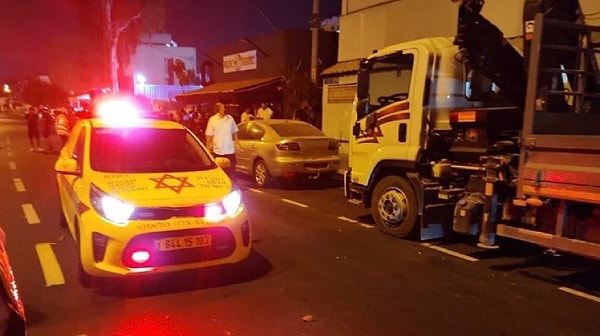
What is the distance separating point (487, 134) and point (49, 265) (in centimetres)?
521

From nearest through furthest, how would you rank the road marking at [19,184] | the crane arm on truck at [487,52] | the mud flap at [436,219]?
the crane arm on truck at [487,52]
the mud flap at [436,219]
the road marking at [19,184]

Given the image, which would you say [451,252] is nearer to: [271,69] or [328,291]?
[328,291]

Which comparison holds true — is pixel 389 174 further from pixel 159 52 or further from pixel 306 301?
pixel 159 52

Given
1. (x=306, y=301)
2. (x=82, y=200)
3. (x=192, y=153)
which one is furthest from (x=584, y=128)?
(x=82, y=200)

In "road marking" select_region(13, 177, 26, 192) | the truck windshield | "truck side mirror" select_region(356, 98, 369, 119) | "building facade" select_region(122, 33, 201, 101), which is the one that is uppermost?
"building facade" select_region(122, 33, 201, 101)

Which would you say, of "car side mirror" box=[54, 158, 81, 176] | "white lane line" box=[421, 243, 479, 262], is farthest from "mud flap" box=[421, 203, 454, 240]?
"car side mirror" box=[54, 158, 81, 176]

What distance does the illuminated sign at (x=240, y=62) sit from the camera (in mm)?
24344

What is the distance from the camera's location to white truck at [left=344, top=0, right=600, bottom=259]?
4.95 m

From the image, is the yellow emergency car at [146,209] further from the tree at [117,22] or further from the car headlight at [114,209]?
the tree at [117,22]

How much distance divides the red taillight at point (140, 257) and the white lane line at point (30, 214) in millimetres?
3987

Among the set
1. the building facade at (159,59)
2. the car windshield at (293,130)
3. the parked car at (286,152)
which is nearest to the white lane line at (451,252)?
the parked car at (286,152)

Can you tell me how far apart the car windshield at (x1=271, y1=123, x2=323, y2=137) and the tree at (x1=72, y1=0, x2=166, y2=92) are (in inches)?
1081

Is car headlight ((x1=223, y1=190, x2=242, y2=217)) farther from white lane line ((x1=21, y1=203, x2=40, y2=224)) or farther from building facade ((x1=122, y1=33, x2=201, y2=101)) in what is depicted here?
building facade ((x1=122, y1=33, x2=201, y2=101))

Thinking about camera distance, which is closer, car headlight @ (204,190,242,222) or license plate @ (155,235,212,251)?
license plate @ (155,235,212,251)
